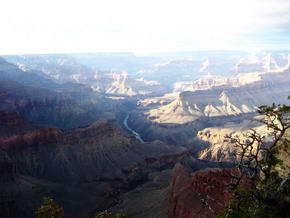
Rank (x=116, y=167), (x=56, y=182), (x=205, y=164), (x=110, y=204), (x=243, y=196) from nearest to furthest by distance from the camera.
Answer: (x=243, y=196) < (x=110, y=204) < (x=56, y=182) < (x=116, y=167) < (x=205, y=164)

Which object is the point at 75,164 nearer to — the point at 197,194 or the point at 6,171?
the point at 6,171

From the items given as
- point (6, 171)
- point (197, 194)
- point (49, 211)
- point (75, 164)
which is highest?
point (49, 211)

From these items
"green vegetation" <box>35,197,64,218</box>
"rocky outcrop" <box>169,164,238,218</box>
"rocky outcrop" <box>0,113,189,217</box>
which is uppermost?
"green vegetation" <box>35,197,64,218</box>

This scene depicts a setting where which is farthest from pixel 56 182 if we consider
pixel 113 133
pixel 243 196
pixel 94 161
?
pixel 243 196

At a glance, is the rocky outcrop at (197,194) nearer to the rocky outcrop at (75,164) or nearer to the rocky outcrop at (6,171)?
the rocky outcrop at (75,164)

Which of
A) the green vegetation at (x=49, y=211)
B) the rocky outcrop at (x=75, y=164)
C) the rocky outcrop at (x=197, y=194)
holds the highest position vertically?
the green vegetation at (x=49, y=211)

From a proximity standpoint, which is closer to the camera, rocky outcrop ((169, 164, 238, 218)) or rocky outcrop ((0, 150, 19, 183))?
rocky outcrop ((169, 164, 238, 218))

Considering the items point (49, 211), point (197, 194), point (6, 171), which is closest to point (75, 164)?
point (6, 171)

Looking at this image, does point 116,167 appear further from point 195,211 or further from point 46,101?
point 46,101

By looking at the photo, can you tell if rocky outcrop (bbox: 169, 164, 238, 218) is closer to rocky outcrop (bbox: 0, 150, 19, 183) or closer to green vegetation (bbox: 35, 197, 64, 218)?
green vegetation (bbox: 35, 197, 64, 218)

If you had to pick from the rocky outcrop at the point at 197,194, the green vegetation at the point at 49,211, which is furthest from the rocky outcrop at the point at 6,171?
the green vegetation at the point at 49,211

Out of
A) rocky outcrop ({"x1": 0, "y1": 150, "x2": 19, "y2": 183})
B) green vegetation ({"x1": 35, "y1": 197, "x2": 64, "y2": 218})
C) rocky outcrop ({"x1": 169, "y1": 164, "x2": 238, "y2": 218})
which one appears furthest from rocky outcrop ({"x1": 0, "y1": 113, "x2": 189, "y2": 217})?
green vegetation ({"x1": 35, "y1": 197, "x2": 64, "y2": 218})
